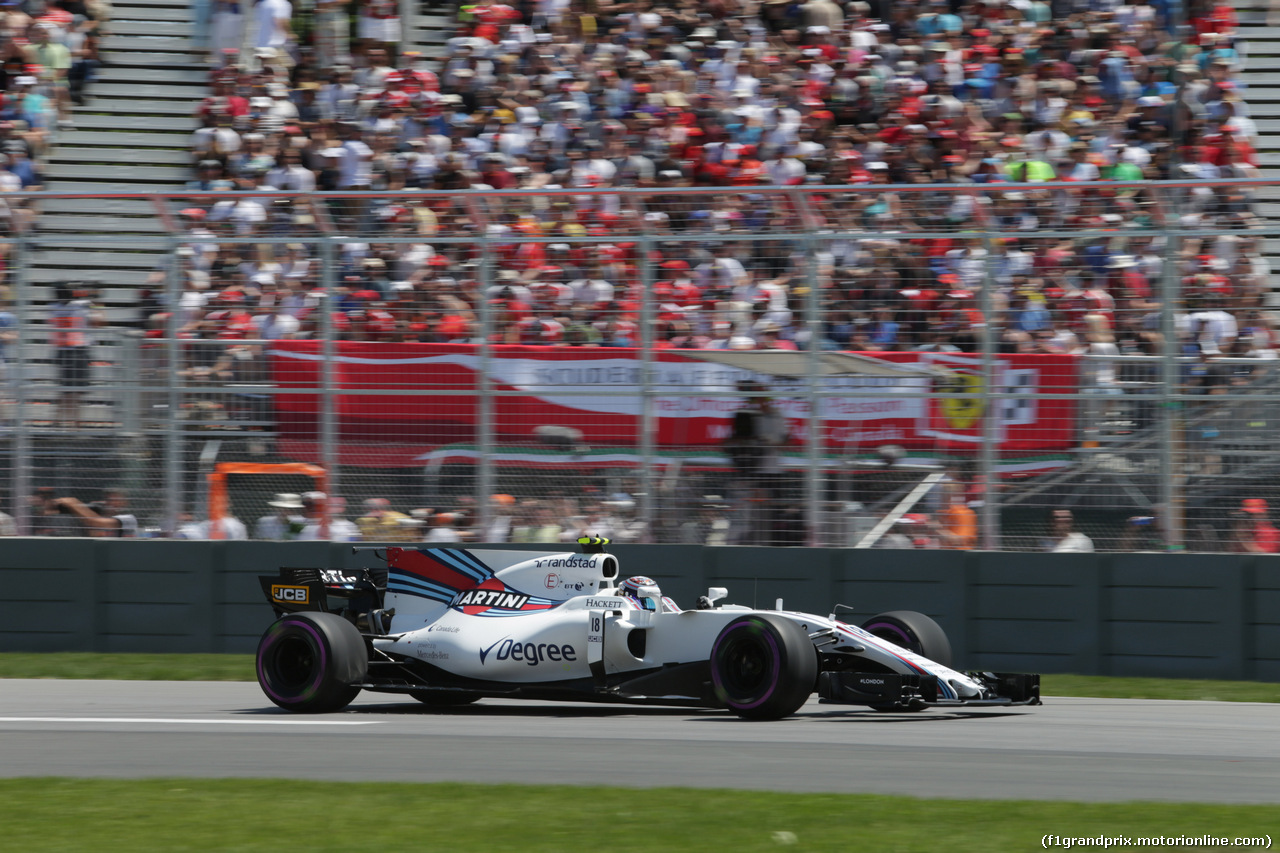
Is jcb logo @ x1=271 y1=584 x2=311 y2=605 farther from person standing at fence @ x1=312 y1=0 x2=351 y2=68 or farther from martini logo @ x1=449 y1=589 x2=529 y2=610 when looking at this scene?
person standing at fence @ x1=312 y1=0 x2=351 y2=68

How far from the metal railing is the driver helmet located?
3.04 m

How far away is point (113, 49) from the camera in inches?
698

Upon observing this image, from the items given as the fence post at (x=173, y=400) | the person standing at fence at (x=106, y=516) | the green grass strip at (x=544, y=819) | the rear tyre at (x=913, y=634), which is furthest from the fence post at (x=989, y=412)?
the person standing at fence at (x=106, y=516)

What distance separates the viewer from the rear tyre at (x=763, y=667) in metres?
7.87

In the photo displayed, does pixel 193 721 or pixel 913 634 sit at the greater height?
→ pixel 913 634

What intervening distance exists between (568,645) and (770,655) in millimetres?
1181

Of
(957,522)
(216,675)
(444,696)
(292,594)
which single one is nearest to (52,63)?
(216,675)

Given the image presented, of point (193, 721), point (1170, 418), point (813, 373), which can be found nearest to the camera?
point (193, 721)

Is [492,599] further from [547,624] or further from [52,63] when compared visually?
[52,63]

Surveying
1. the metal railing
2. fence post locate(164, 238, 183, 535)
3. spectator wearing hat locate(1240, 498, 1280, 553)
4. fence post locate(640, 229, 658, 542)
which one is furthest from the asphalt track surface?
fence post locate(164, 238, 183, 535)

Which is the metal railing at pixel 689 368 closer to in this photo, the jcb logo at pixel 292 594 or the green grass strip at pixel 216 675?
the green grass strip at pixel 216 675

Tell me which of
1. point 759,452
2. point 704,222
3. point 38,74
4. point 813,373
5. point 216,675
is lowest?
point 216,675

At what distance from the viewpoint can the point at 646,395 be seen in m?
11.8

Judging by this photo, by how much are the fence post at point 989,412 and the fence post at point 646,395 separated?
2.31 m
